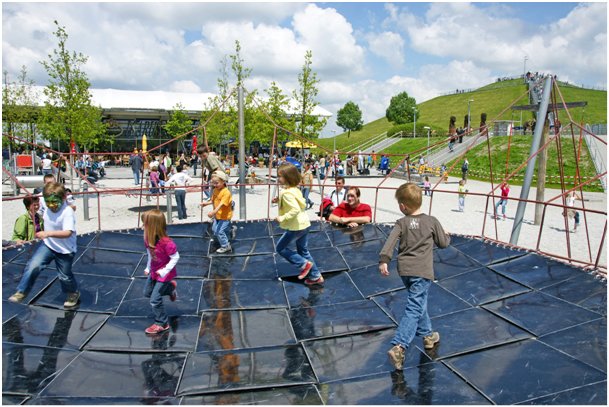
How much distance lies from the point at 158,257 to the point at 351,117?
92016 millimetres

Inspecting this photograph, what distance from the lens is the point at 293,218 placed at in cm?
538

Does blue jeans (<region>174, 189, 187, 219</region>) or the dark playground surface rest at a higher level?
blue jeans (<region>174, 189, 187, 219</region>)

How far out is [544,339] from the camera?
3.97 m

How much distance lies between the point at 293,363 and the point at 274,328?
73cm

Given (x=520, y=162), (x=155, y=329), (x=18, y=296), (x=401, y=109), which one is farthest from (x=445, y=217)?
(x=401, y=109)

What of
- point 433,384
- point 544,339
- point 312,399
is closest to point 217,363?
point 312,399

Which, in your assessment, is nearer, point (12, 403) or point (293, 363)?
point (12, 403)

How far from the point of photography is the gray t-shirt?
3.61 m

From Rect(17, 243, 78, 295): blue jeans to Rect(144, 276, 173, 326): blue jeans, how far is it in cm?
104

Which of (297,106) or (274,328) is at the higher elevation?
(297,106)

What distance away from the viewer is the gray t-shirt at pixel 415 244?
3.61 m

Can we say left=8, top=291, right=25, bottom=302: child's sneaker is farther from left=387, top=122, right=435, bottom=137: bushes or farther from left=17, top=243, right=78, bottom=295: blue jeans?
left=387, top=122, right=435, bottom=137: bushes

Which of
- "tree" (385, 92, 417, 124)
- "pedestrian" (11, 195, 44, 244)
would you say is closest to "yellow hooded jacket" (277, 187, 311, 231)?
Result: "pedestrian" (11, 195, 44, 244)

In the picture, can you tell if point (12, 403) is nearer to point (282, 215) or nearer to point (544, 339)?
point (282, 215)
